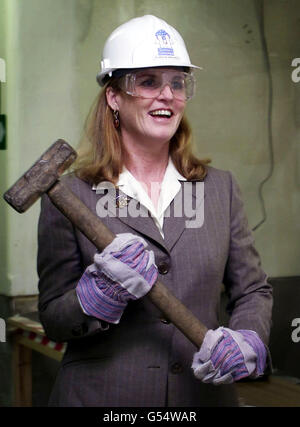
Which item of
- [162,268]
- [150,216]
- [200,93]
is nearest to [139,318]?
[162,268]

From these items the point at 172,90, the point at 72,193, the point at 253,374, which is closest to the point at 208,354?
the point at 253,374

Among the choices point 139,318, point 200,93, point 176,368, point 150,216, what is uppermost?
point 200,93

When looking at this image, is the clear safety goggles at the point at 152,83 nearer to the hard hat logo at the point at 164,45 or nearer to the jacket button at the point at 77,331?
the hard hat logo at the point at 164,45

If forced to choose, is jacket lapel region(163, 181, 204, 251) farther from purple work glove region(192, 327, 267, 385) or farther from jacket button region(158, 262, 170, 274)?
purple work glove region(192, 327, 267, 385)

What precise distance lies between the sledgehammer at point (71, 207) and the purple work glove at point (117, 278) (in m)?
0.04

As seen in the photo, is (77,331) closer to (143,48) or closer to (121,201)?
(121,201)

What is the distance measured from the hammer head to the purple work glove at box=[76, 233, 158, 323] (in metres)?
0.18

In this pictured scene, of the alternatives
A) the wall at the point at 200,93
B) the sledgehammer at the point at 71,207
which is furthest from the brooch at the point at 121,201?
the wall at the point at 200,93

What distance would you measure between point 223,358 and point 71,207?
1.44 feet

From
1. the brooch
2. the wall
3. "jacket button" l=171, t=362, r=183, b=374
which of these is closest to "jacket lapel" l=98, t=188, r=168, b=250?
the brooch

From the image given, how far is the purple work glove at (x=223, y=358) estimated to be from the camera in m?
1.29

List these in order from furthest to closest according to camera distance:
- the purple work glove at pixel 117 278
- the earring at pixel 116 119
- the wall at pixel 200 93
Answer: the wall at pixel 200 93, the earring at pixel 116 119, the purple work glove at pixel 117 278

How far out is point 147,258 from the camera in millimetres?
1265

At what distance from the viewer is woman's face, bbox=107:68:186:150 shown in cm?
141
